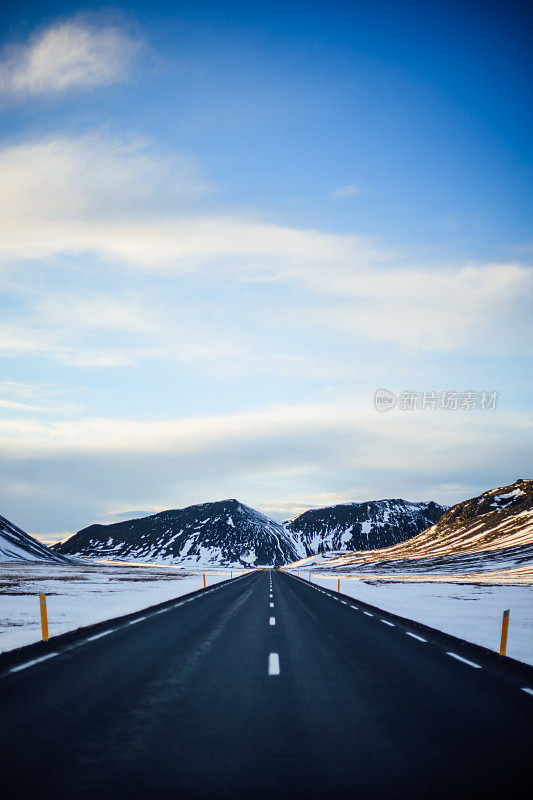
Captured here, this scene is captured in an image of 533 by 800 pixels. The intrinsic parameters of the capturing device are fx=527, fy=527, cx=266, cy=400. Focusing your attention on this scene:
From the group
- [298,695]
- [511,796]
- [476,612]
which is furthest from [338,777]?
[476,612]

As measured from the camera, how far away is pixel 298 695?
7469 millimetres

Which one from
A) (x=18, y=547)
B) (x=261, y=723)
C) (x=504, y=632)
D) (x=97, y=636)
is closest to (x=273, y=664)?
(x=261, y=723)

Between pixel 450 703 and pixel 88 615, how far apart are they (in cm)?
1392

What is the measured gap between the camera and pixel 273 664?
970cm

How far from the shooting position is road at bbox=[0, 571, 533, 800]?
180 inches

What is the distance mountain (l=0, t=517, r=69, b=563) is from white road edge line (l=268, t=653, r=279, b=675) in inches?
5147

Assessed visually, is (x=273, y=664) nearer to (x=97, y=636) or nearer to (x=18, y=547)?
(x=97, y=636)

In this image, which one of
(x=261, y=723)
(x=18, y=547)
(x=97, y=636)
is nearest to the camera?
(x=261, y=723)

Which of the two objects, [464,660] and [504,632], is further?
[504,632]

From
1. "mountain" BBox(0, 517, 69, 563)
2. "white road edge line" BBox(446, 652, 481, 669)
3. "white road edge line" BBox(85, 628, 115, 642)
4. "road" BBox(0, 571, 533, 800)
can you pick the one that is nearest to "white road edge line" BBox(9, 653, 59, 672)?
"road" BBox(0, 571, 533, 800)

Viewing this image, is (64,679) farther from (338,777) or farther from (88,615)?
(88,615)

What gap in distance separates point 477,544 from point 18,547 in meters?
Answer: 125

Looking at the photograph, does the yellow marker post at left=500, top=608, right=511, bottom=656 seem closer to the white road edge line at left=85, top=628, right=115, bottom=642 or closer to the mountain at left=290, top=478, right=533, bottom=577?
the white road edge line at left=85, top=628, right=115, bottom=642

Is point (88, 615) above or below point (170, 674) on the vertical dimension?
below
